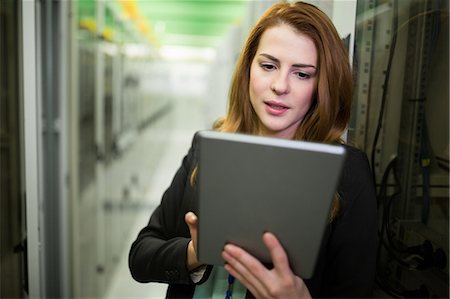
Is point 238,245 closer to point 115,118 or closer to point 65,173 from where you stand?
point 65,173

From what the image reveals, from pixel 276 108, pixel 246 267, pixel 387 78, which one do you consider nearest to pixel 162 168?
pixel 387 78

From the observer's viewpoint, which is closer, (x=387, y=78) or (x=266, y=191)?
(x=266, y=191)

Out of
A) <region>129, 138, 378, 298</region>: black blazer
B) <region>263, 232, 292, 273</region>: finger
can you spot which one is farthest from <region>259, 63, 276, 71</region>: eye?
<region>263, 232, 292, 273</region>: finger

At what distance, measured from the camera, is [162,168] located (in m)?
7.86

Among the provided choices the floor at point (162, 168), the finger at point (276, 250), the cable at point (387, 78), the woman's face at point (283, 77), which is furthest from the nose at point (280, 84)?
the floor at point (162, 168)

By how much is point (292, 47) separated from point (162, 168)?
7066 mm

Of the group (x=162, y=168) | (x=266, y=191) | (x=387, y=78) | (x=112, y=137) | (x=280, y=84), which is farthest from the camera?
(x=162, y=168)

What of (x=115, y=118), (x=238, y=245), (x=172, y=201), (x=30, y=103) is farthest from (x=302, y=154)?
(x=115, y=118)

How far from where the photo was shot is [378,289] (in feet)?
4.40

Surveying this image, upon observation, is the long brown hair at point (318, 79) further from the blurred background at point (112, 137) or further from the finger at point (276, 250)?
the finger at point (276, 250)

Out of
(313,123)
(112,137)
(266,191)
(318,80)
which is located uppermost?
(318,80)

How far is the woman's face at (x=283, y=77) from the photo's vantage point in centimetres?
95

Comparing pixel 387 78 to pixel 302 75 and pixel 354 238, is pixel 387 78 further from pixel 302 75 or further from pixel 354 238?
pixel 354 238

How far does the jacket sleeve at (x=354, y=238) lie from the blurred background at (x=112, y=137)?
348mm
